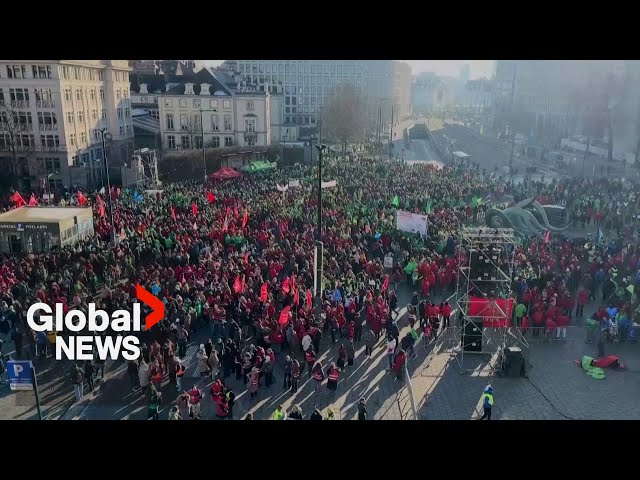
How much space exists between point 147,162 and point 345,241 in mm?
21435

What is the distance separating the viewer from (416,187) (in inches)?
1210

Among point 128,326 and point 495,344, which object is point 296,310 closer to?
point 128,326

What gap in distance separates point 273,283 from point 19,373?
22.7ft

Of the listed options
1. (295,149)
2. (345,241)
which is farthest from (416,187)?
(295,149)

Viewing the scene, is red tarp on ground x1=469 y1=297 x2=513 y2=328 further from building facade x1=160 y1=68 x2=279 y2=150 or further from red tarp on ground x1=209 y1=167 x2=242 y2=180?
building facade x1=160 y1=68 x2=279 y2=150

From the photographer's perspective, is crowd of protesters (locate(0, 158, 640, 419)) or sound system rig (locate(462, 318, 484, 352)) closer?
crowd of protesters (locate(0, 158, 640, 419))

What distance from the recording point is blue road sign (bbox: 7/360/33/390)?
10.9m

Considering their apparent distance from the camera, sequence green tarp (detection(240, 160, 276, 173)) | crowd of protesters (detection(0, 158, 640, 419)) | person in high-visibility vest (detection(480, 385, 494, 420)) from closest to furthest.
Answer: person in high-visibility vest (detection(480, 385, 494, 420)) → crowd of protesters (detection(0, 158, 640, 419)) → green tarp (detection(240, 160, 276, 173))

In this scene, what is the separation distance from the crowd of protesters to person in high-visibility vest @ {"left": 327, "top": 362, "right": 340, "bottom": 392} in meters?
0.03

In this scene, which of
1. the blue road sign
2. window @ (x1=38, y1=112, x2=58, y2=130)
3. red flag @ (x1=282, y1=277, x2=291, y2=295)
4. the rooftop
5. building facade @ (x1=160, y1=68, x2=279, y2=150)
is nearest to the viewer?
the blue road sign

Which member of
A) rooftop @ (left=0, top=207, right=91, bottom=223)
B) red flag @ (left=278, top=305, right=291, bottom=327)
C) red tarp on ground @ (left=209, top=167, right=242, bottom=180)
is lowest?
red flag @ (left=278, top=305, right=291, bottom=327)

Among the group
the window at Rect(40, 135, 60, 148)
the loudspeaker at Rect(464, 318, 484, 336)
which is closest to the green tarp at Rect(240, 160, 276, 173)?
the window at Rect(40, 135, 60, 148)

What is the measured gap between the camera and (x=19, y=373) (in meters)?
11.0

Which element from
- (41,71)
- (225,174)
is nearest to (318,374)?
(225,174)
